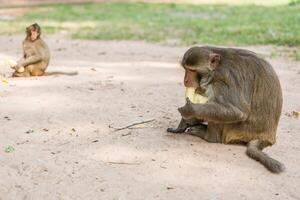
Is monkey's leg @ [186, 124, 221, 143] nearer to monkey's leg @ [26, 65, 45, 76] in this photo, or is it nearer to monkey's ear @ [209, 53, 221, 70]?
monkey's ear @ [209, 53, 221, 70]

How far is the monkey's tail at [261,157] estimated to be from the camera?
550 centimetres

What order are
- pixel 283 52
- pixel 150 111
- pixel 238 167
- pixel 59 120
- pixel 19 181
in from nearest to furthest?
pixel 19 181 < pixel 238 167 < pixel 59 120 < pixel 150 111 < pixel 283 52

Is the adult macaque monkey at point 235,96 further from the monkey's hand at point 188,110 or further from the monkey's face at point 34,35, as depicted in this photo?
the monkey's face at point 34,35

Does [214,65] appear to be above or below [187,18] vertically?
above

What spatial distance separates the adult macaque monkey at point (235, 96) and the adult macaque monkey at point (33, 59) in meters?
4.13

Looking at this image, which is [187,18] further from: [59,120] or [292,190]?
[292,190]

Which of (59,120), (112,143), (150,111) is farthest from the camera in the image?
(150,111)

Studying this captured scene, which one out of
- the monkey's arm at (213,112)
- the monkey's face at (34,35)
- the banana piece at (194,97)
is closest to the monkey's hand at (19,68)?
the monkey's face at (34,35)

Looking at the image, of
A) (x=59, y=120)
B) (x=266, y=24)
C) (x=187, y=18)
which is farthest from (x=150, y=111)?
(x=187, y=18)

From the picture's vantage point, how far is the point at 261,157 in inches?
223

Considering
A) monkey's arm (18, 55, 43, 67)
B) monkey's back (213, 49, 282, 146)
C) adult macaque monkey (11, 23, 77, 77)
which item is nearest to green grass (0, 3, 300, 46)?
adult macaque monkey (11, 23, 77, 77)

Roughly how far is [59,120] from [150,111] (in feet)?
3.56

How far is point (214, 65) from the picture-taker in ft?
19.2

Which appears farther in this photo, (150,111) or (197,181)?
(150,111)
